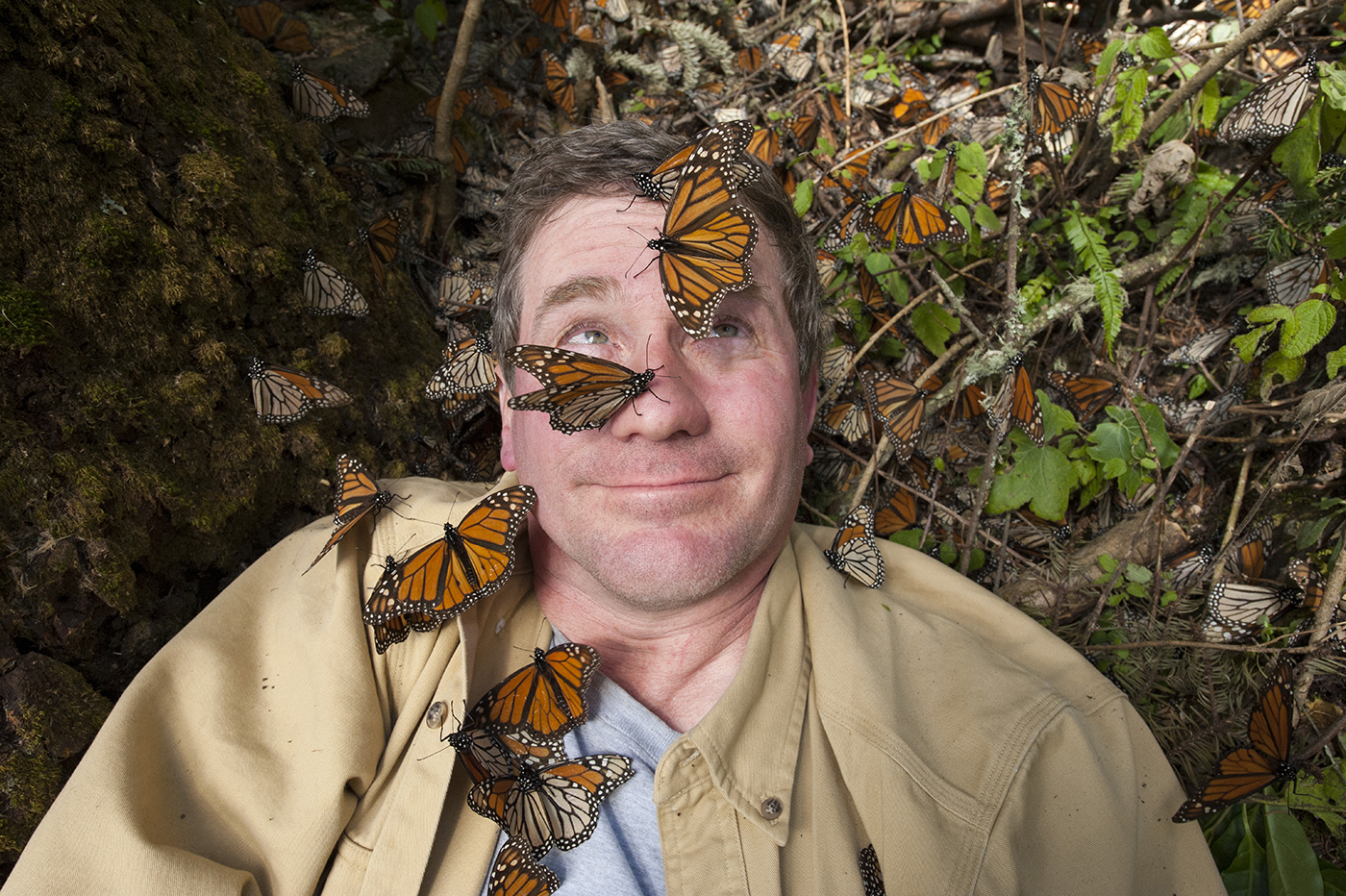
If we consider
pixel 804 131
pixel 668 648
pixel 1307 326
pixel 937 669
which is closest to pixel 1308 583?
pixel 1307 326

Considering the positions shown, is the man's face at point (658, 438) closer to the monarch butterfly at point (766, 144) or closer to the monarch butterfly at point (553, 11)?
the monarch butterfly at point (766, 144)

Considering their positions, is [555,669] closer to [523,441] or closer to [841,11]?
[523,441]

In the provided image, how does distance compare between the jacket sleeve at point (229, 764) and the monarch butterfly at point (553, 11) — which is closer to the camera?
the jacket sleeve at point (229, 764)

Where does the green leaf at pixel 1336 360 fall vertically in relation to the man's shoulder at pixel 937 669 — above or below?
above

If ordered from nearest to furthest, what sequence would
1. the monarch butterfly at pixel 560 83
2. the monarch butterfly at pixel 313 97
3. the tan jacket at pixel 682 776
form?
the tan jacket at pixel 682 776 → the monarch butterfly at pixel 313 97 → the monarch butterfly at pixel 560 83

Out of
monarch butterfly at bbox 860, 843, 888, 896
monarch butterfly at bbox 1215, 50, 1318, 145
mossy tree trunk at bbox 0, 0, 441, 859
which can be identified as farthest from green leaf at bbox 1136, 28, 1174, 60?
mossy tree trunk at bbox 0, 0, 441, 859

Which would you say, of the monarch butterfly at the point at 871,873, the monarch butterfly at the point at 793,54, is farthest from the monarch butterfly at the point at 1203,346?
the monarch butterfly at the point at 793,54

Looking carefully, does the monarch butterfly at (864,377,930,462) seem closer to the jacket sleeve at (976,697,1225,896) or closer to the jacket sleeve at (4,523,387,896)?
the jacket sleeve at (976,697,1225,896)
